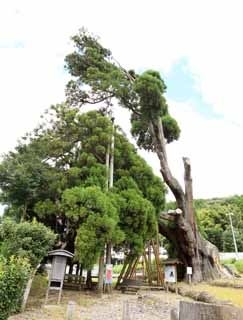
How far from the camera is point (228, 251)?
113ft

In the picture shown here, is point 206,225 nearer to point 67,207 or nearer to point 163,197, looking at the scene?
point 163,197

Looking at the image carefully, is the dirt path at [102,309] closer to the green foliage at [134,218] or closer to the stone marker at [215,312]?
the green foliage at [134,218]

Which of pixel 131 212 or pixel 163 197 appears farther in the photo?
pixel 163 197

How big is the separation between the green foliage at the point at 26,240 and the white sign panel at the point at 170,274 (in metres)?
10.3

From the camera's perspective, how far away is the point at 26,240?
788cm

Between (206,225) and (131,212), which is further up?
(206,225)

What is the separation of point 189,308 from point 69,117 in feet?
42.6

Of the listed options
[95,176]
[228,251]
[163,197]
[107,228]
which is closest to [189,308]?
[107,228]

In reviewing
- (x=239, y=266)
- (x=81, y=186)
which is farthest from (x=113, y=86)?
(x=239, y=266)

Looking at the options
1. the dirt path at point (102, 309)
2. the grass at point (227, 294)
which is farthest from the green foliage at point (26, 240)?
the grass at point (227, 294)

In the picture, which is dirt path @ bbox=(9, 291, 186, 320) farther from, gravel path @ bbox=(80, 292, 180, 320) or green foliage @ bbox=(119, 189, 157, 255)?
green foliage @ bbox=(119, 189, 157, 255)

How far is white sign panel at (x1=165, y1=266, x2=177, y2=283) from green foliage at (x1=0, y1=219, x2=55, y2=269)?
10.3 meters

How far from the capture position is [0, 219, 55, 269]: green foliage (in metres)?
7.85

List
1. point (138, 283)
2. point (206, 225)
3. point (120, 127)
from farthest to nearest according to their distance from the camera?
point (206, 225), point (120, 127), point (138, 283)
